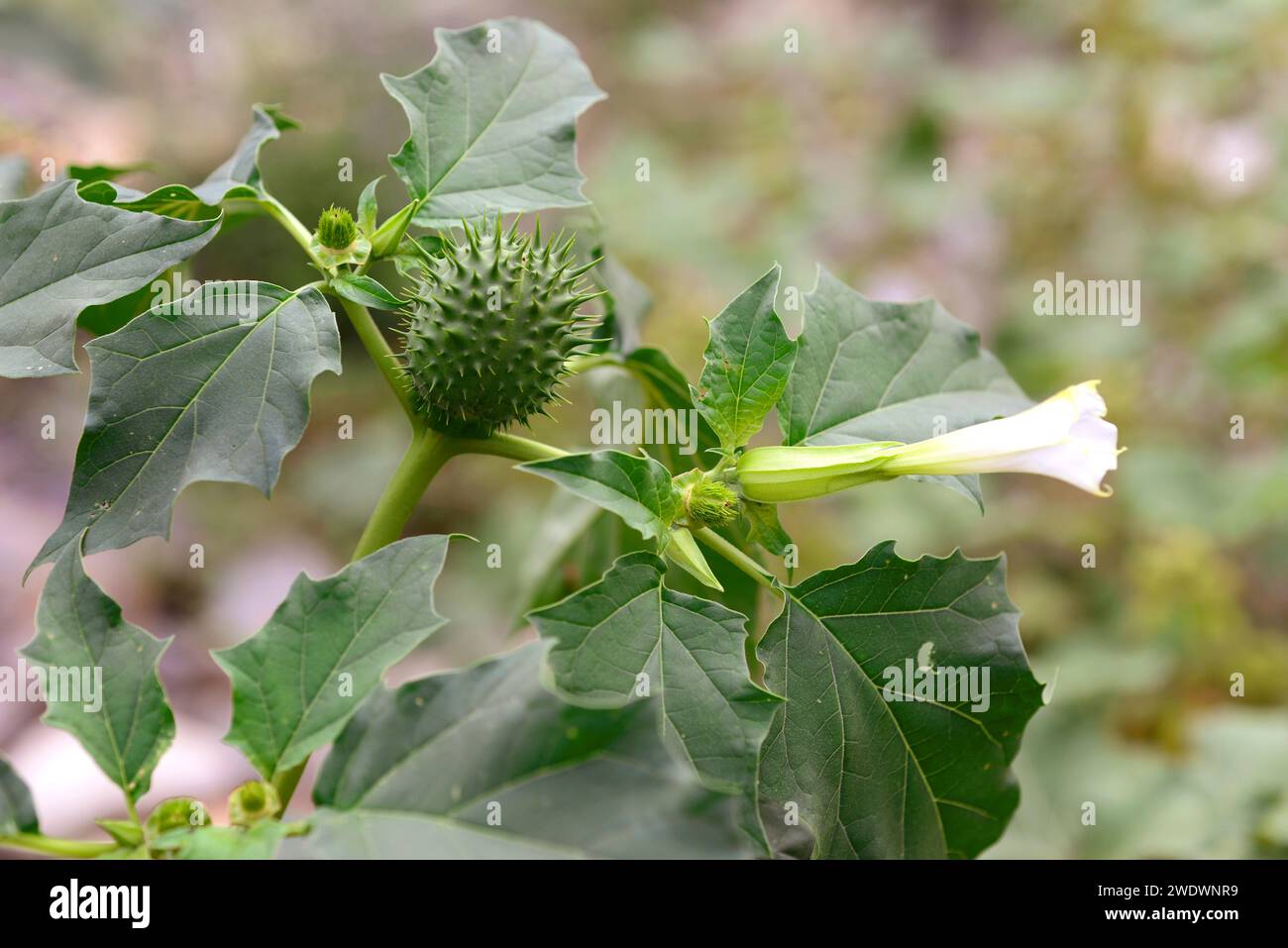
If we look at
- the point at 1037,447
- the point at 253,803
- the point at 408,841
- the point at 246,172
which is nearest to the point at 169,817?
the point at 253,803

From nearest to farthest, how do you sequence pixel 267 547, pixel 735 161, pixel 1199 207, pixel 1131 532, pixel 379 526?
pixel 379 526 < pixel 1131 532 < pixel 1199 207 < pixel 267 547 < pixel 735 161

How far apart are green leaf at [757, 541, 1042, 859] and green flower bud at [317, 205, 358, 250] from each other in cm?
40

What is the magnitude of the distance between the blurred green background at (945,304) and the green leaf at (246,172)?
4.09 ft

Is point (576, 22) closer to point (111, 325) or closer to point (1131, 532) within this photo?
point (1131, 532)

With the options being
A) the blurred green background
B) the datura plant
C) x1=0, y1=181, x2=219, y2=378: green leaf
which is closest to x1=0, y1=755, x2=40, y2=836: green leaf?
the datura plant

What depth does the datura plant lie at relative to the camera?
0.61 metres

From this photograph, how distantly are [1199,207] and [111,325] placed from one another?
8.94ft

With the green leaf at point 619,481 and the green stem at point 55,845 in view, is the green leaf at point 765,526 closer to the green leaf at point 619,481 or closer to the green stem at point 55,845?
the green leaf at point 619,481

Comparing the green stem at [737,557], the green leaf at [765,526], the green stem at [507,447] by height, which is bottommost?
the green stem at [737,557]

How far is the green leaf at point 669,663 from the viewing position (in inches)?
26.3
